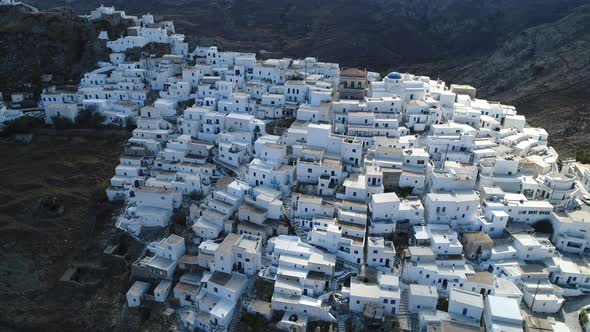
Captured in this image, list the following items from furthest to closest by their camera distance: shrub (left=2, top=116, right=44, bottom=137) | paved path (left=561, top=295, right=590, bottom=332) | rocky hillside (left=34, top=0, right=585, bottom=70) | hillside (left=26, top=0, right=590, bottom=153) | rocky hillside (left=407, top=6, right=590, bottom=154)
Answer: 1. rocky hillside (left=34, top=0, right=585, bottom=70)
2. hillside (left=26, top=0, right=590, bottom=153)
3. rocky hillside (left=407, top=6, right=590, bottom=154)
4. shrub (left=2, top=116, right=44, bottom=137)
5. paved path (left=561, top=295, right=590, bottom=332)

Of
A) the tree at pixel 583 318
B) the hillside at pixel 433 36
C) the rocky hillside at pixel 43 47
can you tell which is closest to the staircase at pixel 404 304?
the tree at pixel 583 318

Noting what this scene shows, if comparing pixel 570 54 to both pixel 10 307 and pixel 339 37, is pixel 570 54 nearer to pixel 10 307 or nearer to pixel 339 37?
pixel 339 37

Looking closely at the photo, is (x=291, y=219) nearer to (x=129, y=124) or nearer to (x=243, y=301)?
(x=243, y=301)

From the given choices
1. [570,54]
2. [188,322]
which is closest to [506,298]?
[188,322]

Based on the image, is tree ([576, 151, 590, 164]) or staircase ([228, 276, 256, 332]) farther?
tree ([576, 151, 590, 164])

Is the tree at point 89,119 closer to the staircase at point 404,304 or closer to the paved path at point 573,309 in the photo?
A: the staircase at point 404,304

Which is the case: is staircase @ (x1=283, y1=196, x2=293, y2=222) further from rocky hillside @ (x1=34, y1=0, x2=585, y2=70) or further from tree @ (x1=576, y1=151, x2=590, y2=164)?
rocky hillside @ (x1=34, y1=0, x2=585, y2=70)

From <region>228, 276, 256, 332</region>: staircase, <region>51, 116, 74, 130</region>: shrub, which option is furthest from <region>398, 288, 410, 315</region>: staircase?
<region>51, 116, 74, 130</region>: shrub
